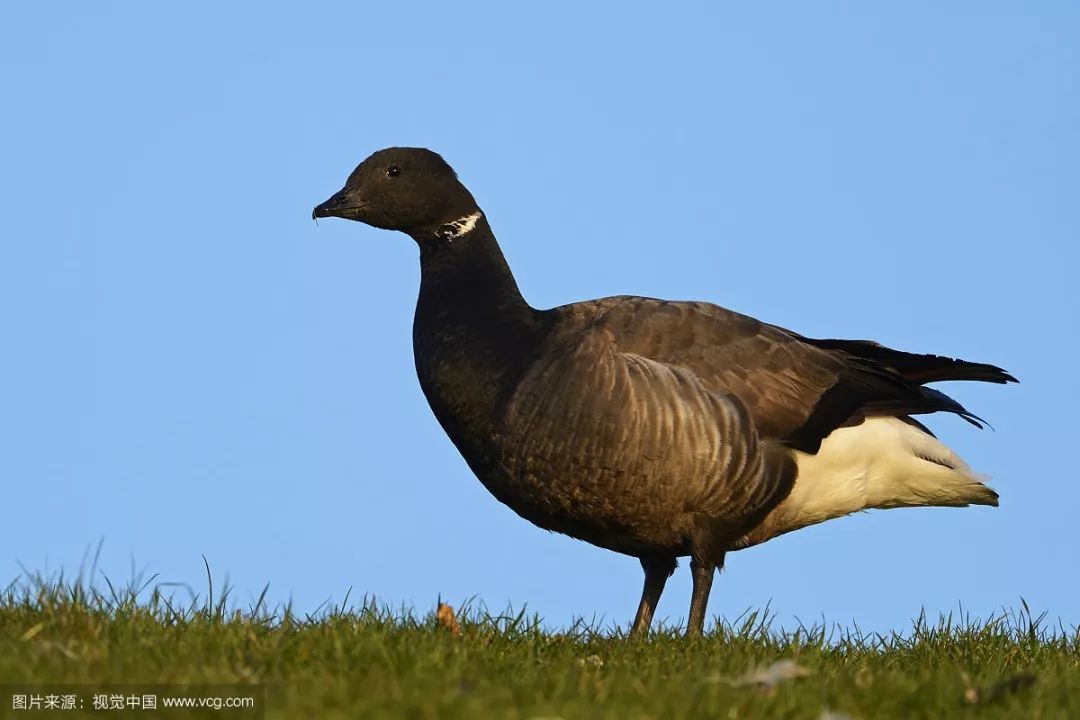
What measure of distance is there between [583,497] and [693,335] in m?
1.64

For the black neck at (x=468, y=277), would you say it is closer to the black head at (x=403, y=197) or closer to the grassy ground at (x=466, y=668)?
the black head at (x=403, y=197)

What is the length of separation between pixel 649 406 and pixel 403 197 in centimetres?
295

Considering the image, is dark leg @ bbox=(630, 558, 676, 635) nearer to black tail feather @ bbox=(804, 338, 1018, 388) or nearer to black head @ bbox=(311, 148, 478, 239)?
black tail feather @ bbox=(804, 338, 1018, 388)

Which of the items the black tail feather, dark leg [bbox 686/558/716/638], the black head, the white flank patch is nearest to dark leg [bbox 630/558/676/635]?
dark leg [bbox 686/558/716/638]

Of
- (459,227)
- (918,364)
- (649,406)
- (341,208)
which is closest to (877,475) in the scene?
(918,364)

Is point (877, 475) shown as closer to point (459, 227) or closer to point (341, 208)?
point (459, 227)

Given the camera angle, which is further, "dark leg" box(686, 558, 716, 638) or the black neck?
the black neck

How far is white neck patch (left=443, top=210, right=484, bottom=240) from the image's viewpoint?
34.8 feet

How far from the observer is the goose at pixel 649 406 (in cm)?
930

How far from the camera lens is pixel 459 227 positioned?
10641mm

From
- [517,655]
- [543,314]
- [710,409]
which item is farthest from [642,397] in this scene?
[517,655]

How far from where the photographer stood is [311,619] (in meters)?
7.18

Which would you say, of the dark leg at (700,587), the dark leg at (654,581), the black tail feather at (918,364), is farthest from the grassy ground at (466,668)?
the black tail feather at (918,364)

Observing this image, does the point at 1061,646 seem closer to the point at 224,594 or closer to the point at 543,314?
the point at 543,314
